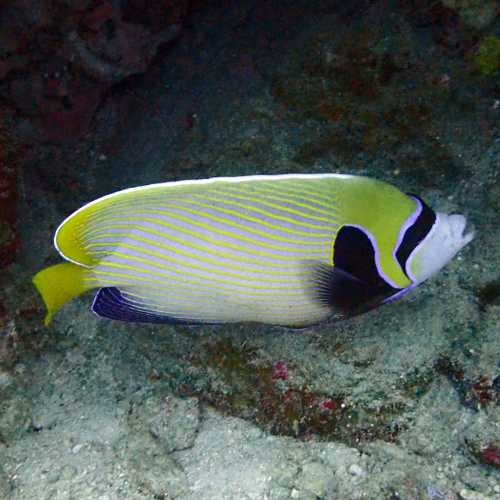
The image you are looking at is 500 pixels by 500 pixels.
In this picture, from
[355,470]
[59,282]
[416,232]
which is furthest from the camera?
[355,470]

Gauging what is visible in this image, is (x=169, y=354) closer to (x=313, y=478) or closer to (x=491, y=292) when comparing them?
(x=313, y=478)

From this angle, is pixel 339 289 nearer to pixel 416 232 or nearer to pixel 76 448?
pixel 416 232

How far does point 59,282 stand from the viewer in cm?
218

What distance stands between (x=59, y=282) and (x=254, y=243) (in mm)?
854

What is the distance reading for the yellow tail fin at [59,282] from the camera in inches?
85.0

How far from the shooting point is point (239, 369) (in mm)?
2777

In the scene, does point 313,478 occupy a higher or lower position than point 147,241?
lower

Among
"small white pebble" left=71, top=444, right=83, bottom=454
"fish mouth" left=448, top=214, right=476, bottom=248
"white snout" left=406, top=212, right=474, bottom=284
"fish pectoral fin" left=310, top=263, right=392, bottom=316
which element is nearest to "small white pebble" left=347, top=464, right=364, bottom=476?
"fish pectoral fin" left=310, top=263, right=392, bottom=316

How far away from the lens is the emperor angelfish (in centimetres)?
207

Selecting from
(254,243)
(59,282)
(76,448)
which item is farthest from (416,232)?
(76,448)

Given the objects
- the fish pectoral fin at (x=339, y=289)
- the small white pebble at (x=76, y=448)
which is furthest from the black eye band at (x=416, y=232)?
the small white pebble at (x=76, y=448)

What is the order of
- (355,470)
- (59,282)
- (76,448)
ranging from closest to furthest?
(59,282), (355,470), (76,448)

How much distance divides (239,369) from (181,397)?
1.30 ft

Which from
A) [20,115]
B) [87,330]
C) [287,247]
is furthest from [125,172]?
[287,247]
